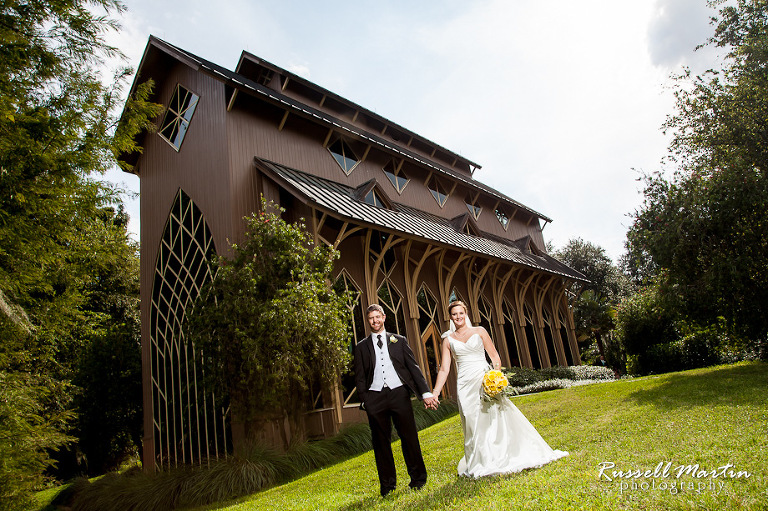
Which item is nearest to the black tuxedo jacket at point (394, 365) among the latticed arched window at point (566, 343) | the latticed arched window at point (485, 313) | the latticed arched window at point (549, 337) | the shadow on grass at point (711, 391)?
the shadow on grass at point (711, 391)

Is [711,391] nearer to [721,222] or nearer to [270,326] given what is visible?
[721,222]

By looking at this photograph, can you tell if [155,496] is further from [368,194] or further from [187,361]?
[368,194]

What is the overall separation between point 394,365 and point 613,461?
95.5 inches

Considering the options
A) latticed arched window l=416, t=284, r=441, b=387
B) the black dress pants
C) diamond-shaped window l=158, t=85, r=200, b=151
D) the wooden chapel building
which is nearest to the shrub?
the wooden chapel building

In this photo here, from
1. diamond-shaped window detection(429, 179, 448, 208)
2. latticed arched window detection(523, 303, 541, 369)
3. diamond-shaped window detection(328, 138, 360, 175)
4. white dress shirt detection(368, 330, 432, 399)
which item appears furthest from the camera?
latticed arched window detection(523, 303, 541, 369)

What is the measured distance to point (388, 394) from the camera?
525 centimetres

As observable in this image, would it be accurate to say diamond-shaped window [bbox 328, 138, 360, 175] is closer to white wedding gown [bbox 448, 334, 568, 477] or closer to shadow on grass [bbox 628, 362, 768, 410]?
shadow on grass [bbox 628, 362, 768, 410]

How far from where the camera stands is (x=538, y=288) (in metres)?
22.9

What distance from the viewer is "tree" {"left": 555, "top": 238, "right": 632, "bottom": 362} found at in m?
33.0

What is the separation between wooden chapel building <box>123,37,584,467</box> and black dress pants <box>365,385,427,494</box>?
666 centimetres

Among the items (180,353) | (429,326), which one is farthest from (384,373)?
(429,326)

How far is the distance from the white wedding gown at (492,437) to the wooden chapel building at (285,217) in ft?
21.9

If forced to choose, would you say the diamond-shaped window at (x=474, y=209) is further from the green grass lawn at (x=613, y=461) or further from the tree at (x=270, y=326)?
the green grass lawn at (x=613, y=461)

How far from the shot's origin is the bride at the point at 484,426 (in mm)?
5184
